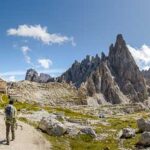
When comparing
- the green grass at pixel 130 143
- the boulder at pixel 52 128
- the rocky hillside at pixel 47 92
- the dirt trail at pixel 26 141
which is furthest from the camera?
the rocky hillside at pixel 47 92

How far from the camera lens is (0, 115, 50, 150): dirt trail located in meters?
35.3

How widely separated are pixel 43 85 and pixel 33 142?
146 metres

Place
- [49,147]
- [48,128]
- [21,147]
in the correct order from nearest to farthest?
[21,147], [49,147], [48,128]

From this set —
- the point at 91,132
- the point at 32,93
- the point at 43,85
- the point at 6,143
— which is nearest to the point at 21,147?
→ the point at 6,143

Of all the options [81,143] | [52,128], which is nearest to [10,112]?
[52,128]

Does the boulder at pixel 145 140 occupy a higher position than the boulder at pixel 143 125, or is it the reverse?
the boulder at pixel 143 125

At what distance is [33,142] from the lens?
39.0 meters

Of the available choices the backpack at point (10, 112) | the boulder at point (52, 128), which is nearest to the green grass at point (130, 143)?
the boulder at point (52, 128)

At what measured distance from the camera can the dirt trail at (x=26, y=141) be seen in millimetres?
35287

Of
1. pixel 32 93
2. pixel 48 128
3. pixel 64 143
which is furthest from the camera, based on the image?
pixel 32 93

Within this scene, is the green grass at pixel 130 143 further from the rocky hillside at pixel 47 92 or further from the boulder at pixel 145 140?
the rocky hillside at pixel 47 92

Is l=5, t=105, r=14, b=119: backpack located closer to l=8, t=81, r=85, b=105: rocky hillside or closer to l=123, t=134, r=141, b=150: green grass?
l=123, t=134, r=141, b=150: green grass

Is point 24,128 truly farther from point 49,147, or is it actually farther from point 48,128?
point 49,147

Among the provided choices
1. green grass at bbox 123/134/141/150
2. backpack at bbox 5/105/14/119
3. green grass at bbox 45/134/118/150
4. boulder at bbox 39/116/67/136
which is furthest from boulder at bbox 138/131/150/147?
backpack at bbox 5/105/14/119
